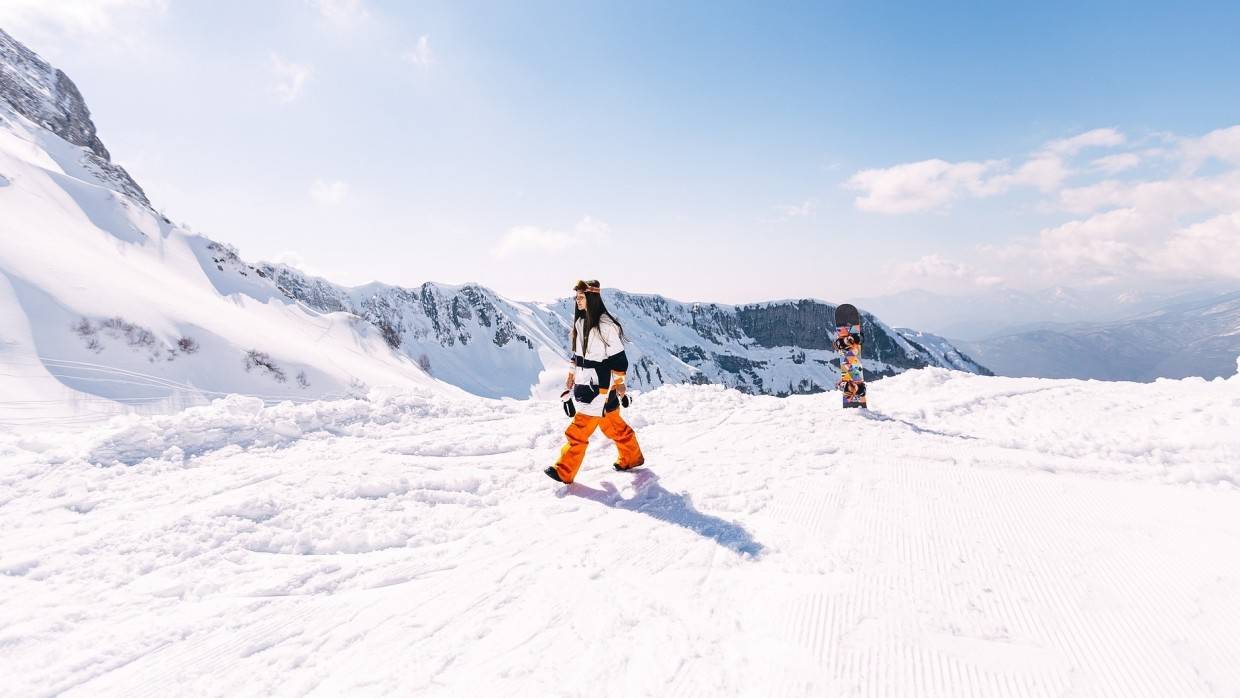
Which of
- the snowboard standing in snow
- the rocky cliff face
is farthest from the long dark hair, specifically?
the rocky cliff face

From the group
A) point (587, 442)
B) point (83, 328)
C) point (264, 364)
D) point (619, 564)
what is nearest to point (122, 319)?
point (83, 328)

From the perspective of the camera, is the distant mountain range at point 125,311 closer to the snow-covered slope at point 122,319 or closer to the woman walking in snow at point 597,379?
the snow-covered slope at point 122,319

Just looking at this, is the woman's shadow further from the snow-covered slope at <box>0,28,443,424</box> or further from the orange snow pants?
the snow-covered slope at <box>0,28,443,424</box>

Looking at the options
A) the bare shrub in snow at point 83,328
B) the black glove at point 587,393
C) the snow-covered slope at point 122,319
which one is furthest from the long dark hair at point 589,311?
the bare shrub in snow at point 83,328

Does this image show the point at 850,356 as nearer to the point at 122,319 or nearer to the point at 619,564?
the point at 619,564

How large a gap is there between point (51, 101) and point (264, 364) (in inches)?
3566

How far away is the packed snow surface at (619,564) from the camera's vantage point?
2697mm

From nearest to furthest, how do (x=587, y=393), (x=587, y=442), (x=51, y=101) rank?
(x=587, y=442)
(x=587, y=393)
(x=51, y=101)

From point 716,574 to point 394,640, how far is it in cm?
225

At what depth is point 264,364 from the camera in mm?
17516

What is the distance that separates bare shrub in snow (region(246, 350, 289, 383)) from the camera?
1706cm

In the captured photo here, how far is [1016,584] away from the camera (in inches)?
136

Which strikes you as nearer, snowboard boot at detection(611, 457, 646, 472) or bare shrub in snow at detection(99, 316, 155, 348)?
snowboard boot at detection(611, 457, 646, 472)

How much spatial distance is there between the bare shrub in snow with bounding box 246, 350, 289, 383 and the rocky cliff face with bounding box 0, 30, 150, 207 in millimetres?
49302
